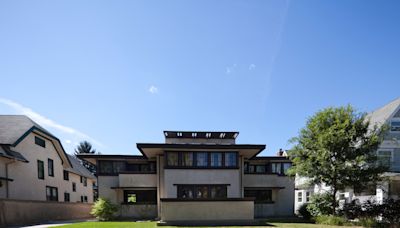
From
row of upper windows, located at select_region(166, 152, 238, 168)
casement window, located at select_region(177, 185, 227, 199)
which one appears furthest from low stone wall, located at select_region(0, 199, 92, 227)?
casement window, located at select_region(177, 185, 227, 199)

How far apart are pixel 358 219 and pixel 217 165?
10.1 m

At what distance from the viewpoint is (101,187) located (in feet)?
64.6

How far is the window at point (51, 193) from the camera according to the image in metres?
22.7

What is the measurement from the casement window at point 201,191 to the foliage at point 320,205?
21.3ft

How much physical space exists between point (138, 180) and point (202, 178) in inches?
213

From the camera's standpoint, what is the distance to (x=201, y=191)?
1808 centimetres

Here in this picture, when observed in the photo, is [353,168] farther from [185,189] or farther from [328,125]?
[185,189]

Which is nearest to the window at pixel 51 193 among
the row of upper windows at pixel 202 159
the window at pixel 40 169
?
the window at pixel 40 169

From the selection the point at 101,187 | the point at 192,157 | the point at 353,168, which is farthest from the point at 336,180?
the point at 101,187

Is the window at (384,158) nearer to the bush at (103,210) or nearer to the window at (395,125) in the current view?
the window at (395,125)

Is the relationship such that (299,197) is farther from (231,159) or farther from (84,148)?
(84,148)

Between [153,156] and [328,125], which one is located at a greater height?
[328,125]

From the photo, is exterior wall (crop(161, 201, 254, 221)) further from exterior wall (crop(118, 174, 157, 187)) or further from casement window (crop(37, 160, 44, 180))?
casement window (crop(37, 160, 44, 180))

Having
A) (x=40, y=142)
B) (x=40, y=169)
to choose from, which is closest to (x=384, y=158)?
(x=40, y=169)
